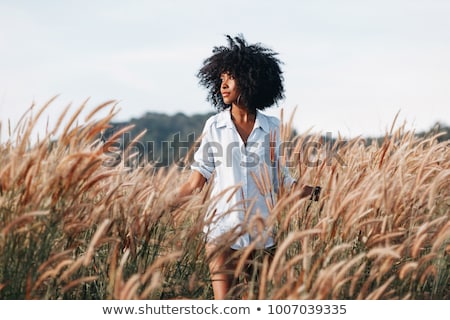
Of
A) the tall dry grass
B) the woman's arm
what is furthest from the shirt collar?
the tall dry grass

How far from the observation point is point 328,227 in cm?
254

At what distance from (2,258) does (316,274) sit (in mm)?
1199

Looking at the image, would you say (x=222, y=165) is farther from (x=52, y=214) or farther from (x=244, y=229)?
(x=52, y=214)

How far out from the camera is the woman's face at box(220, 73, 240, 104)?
3049 millimetres

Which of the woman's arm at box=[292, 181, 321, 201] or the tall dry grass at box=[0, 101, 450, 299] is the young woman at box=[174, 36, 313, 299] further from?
the tall dry grass at box=[0, 101, 450, 299]

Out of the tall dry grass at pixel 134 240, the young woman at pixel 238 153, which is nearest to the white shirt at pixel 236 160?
the young woman at pixel 238 153

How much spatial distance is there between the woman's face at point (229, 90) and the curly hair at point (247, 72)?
0.02 metres

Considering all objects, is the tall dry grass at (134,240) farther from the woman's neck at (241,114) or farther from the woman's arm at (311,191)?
the woman's neck at (241,114)

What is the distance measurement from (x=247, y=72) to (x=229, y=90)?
0.18 m

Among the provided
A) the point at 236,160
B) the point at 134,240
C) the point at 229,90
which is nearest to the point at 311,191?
the point at 236,160

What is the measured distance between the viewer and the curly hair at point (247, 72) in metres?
3.11

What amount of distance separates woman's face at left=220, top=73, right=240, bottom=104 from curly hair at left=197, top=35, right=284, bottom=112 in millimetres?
24
